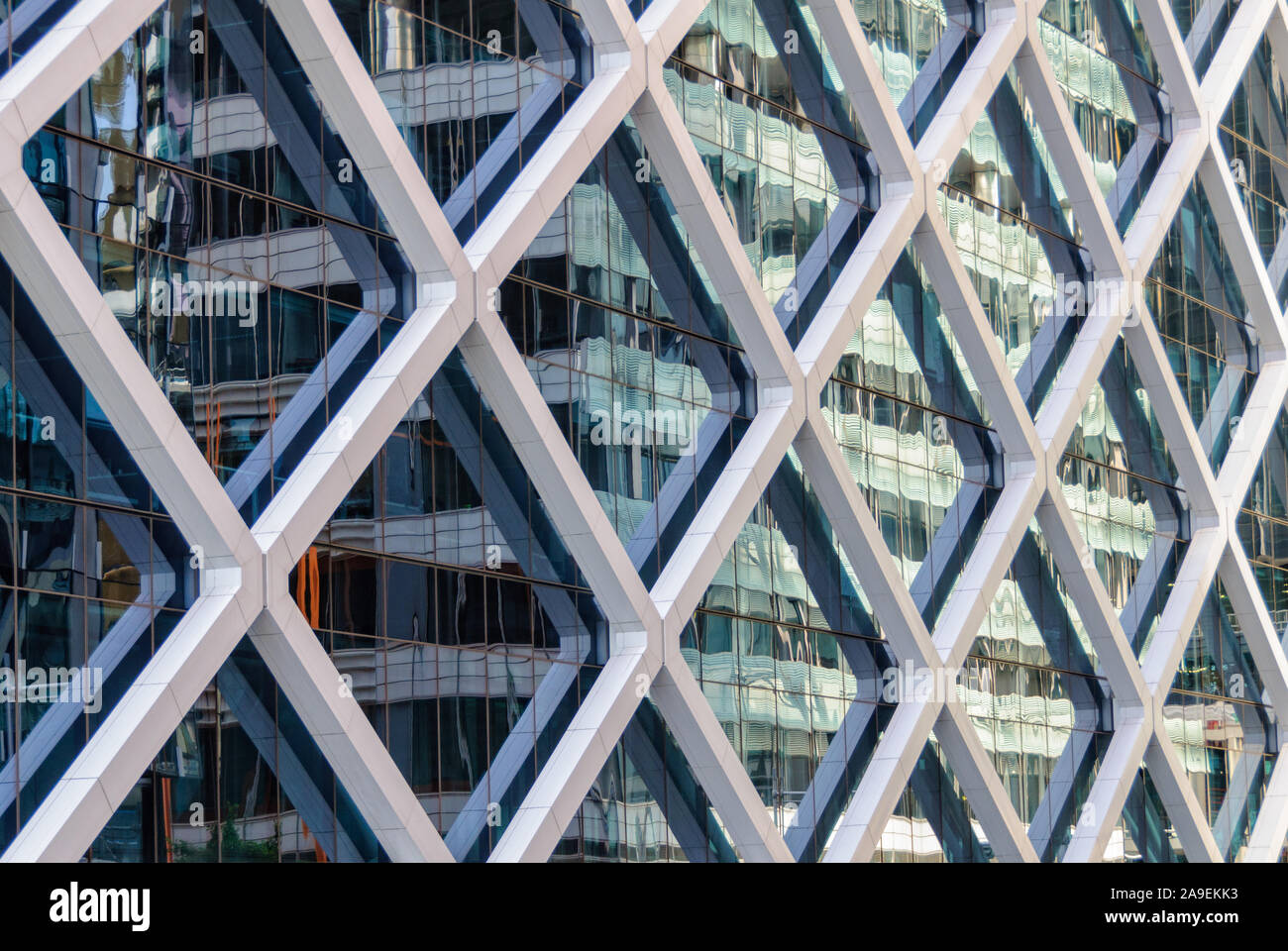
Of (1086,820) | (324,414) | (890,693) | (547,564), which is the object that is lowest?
(1086,820)

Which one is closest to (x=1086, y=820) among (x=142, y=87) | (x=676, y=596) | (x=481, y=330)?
(x=676, y=596)

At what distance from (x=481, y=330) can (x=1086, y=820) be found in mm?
14017

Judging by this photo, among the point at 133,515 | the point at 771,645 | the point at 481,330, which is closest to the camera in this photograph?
the point at 133,515

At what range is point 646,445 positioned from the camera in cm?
2289

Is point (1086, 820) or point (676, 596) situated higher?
point (676, 596)

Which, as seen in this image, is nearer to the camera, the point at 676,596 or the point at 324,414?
the point at 324,414

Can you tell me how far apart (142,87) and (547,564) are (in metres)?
6.45

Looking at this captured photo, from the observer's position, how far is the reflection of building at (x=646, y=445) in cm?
1748

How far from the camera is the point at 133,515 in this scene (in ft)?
56.5

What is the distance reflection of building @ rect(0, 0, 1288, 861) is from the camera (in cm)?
1748

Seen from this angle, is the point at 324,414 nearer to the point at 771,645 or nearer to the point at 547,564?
the point at 547,564
